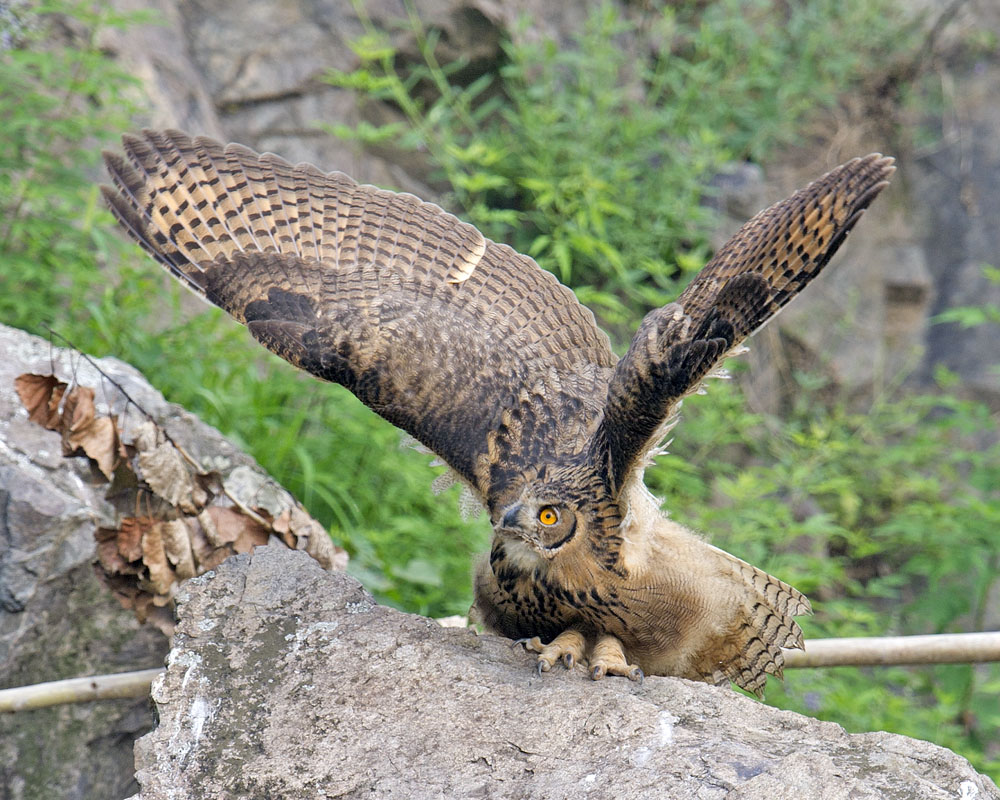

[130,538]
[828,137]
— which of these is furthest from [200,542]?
[828,137]

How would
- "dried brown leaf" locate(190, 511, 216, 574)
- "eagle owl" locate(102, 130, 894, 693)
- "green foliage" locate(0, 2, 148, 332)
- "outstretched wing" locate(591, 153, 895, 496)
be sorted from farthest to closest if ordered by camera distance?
1. "green foliage" locate(0, 2, 148, 332)
2. "dried brown leaf" locate(190, 511, 216, 574)
3. "eagle owl" locate(102, 130, 894, 693)
4. "outstretched wing" locate(591, 153, 895, 496)

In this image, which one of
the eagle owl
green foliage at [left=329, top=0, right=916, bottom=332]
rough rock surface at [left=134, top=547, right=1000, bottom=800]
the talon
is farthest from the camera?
green foliage at [left=329, top=0, right=916, bottom=332]

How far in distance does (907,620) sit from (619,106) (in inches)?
149

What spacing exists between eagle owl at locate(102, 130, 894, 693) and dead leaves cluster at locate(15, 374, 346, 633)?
585 mm

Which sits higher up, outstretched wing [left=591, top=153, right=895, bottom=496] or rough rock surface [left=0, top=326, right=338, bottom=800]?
outstretched wing [left=591, top=153, right=895, bottom=496]

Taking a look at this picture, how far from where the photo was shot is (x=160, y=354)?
4582 millimetres

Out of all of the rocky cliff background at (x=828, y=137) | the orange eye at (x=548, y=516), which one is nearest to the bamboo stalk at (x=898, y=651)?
the orange eye at (x=548, y=516)

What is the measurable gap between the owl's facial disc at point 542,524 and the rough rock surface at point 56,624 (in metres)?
1.07

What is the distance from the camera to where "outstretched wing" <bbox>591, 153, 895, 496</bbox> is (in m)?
2.39

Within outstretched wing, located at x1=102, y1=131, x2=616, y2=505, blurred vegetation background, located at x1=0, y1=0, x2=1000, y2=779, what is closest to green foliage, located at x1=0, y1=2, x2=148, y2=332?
blurred vegetation background, located at x1=0, y1=0, x2=1000, y2=779

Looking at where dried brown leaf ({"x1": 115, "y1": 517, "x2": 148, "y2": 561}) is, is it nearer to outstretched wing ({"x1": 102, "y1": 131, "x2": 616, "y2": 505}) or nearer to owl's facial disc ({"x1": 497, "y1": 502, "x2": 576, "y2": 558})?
outstretched wing ({"x1": 102, "y1": 131, "x2": 616, "y2": 505})

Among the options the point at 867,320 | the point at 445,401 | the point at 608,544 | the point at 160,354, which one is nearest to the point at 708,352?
the point at 608,544

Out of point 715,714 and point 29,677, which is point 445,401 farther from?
point 29,677

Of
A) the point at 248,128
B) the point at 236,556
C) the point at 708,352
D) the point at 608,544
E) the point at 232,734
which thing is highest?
the point at 248,128
